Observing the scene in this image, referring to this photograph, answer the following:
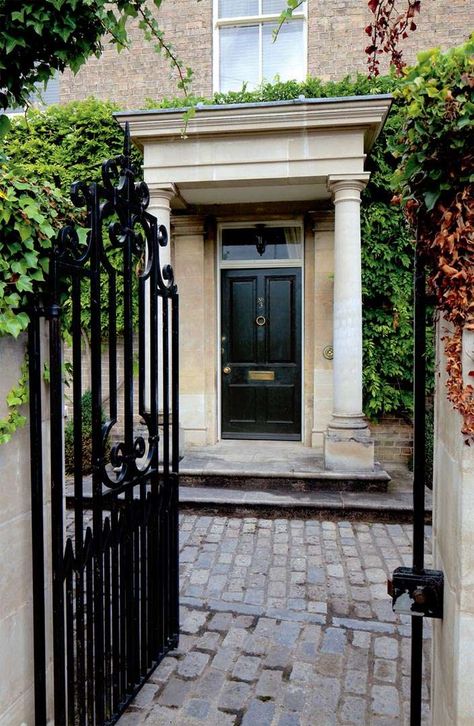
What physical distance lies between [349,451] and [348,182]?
9.76 ft

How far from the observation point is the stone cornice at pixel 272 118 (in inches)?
206

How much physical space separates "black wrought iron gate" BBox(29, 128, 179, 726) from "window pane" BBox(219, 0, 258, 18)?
656cm

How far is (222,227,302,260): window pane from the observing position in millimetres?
6953

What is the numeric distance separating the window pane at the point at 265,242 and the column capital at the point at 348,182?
4.63 feet

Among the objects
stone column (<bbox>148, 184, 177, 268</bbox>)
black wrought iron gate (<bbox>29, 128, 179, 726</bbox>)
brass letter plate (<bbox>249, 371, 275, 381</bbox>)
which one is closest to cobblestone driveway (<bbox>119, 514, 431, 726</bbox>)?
black wrought iron gate (<bbox>29, 128, 179, 726</bbox>)

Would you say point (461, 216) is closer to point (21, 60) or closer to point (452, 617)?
point (452, 617)

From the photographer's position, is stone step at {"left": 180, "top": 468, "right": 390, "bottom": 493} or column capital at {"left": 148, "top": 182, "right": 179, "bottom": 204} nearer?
stone step at {"left": 180, "top": 468, "right": 390, "bottom": 493}

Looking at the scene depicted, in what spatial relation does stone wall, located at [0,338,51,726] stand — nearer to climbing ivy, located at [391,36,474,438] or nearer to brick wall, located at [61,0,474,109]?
climbing ivy, located at [391,36,474,438]

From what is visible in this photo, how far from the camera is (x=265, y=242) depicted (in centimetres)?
702

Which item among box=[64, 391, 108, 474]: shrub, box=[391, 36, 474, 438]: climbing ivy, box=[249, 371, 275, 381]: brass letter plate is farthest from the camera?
box=[249, 371, 275, 381]: brass letter plate

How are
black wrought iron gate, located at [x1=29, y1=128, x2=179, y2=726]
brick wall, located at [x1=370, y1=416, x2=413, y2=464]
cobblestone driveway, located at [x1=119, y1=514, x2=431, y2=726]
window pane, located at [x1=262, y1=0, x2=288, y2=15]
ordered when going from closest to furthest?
1. black wrought iron gate, located at [x1=29, y1=128, x2=179, y2=726]
2. cobblestone driveway, located at [x1=119, y1=514, x2=431, y2=726]
3. brick wall, located at [x1=370, y1=416, x2=413, y2=464]
4. window pane, located at [x1=262, y1=0, x2=288, y2=15]

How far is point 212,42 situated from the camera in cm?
731

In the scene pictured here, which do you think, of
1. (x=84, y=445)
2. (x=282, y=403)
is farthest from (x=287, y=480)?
(x=84, y=445)

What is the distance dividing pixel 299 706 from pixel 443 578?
140 cm
